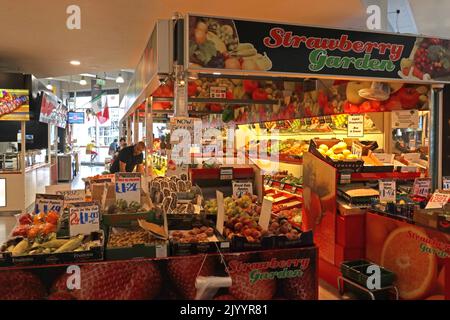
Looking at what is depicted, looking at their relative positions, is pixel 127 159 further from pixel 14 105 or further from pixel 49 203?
pixel 49 203

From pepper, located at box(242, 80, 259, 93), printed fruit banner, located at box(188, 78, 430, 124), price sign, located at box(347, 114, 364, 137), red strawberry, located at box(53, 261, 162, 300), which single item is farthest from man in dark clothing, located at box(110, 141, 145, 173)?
red strawberry, located at box(53, 261, 162, 300)

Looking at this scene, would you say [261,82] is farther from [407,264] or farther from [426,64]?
[407,264]

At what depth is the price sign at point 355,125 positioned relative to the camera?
6.29 meters

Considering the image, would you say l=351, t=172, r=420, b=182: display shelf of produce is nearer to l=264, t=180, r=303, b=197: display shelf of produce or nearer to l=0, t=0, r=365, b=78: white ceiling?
l=264, t=180, r=303, b=197: display shelf of produce

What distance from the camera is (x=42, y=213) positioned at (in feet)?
11.2

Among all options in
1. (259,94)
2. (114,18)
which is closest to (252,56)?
(114,18)

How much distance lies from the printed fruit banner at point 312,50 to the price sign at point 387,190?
134cm

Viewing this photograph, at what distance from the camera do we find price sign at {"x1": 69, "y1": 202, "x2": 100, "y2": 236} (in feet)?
9.29

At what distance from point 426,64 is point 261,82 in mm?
3439

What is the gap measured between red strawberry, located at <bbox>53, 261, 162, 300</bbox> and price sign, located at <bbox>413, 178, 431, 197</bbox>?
341 centimetres

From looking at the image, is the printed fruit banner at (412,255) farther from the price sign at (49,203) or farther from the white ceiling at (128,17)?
the price sign at (49,203)

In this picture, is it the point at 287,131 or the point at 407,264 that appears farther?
the point at 287,131

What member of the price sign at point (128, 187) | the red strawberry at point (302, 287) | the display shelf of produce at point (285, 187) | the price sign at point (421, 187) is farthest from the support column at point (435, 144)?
the price sign at point (128, 187)
